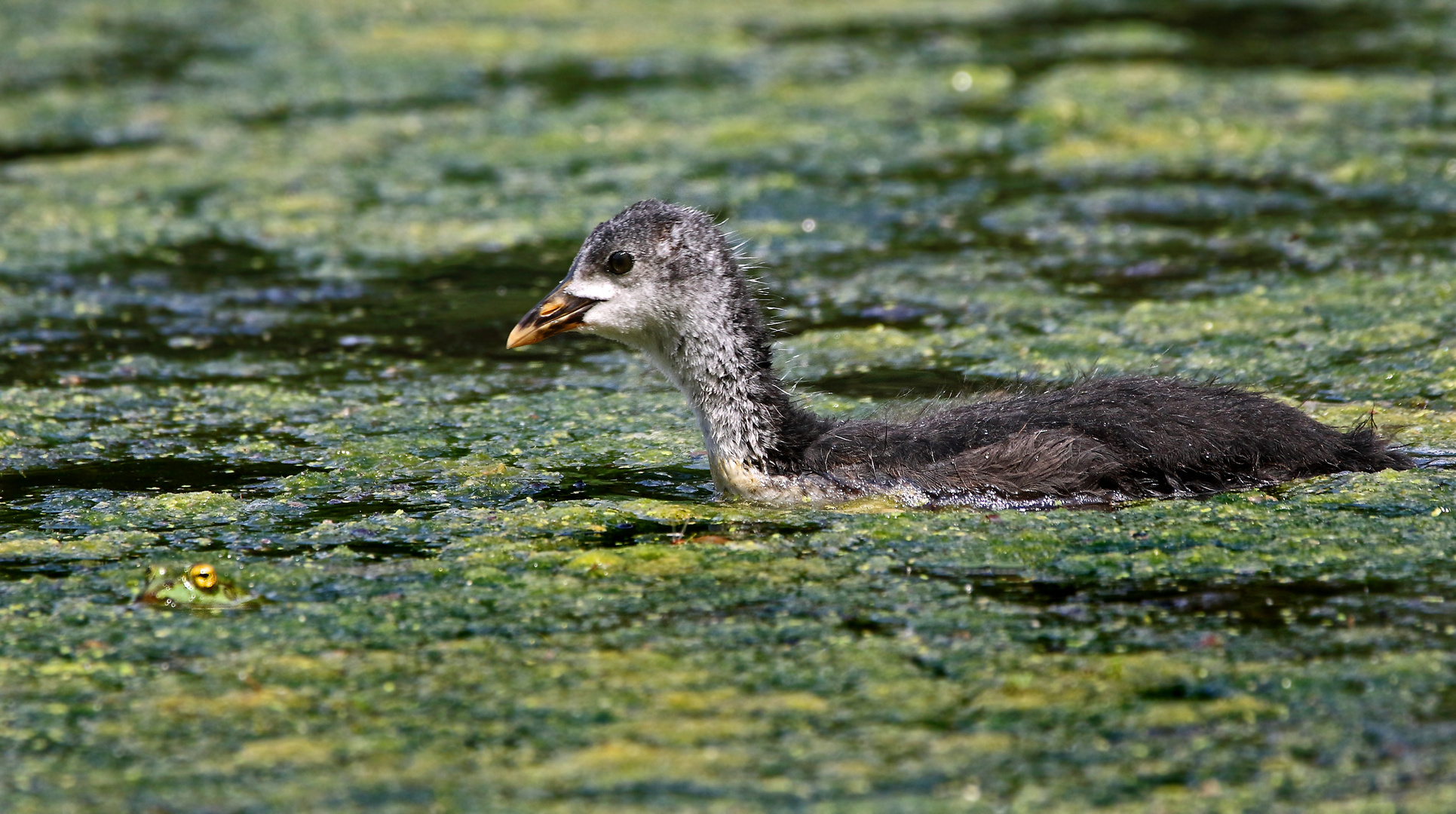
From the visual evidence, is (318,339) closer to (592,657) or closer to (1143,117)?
(592,657)

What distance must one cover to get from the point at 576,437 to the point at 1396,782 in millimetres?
3509

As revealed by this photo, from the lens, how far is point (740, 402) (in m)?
5.75

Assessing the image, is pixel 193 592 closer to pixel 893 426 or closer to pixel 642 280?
pixel 642 280

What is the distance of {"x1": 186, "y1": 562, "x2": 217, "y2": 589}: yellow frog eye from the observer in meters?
4.85

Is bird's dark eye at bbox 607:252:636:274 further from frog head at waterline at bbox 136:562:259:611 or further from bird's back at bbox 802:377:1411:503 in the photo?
frog head at waterline at bbox 136:562:259:611

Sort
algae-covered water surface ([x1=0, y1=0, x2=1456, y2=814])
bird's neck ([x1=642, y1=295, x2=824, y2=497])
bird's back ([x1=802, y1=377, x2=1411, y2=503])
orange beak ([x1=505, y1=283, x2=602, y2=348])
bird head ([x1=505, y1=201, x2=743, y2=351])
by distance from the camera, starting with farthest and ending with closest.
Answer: orange beak ([x1=505, y1=283, x2=602, y2=348])
bird head ([x1=505, y1=201, x2=743, y2=351])
bird's neck ([x1=642, y1=295, x2=824, y2=497])
bird's back ([x1=802, y1=377, x2=1411, y2=503])
algae-covered water surface ([x1=0, y1=0, x2=1456, y2=814])

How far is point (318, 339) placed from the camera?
26.1 ft

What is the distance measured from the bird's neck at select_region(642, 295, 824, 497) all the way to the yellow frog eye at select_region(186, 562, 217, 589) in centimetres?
168

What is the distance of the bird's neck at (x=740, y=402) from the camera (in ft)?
18.7

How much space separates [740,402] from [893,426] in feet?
1.66

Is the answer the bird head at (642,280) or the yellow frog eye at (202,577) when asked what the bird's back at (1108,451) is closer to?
the bird head at (642,280)

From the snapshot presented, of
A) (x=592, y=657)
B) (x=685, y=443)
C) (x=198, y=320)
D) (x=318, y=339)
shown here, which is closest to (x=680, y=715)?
(x=592, y=657)

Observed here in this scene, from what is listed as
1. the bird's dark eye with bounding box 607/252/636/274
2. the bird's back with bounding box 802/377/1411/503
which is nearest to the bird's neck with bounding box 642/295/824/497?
the bird's back with bounding box 802/377/1411/503

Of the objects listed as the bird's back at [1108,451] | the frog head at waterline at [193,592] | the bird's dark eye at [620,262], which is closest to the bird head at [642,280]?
the bird's dark eye at [620,262]
